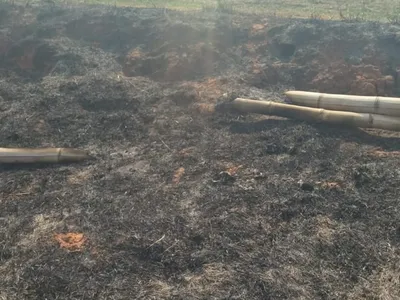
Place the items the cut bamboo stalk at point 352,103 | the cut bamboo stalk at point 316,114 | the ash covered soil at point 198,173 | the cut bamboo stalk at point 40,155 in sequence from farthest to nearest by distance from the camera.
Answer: the cut bamboo stalk at point 352,103 → the cut bamboo stalk at point 316,114 → the cut bamboo stalk at point 40,155 → the ash covered soil at point 198,173

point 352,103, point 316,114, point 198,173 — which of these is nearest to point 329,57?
point 352,103

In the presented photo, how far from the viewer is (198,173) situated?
9.27m

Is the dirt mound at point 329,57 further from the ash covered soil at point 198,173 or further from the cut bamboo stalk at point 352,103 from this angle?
the cut bamboo stalk at point 352,103

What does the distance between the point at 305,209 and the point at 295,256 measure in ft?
4.26

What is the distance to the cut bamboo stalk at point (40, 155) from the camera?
982 cm

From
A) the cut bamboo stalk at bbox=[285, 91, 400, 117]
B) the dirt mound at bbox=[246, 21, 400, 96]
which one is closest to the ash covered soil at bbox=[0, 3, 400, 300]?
the dirt mound at bbox=[246, 21, 400, 96]

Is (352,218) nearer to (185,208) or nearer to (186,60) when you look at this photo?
(185,208)

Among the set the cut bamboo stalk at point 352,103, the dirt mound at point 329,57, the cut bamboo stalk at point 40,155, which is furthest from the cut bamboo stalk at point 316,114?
the cut bamboo stalk at point 40,155

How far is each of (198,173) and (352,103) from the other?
4.72 m

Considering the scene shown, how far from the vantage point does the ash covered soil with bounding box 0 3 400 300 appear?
6.50m

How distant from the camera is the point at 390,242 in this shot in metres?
6.88

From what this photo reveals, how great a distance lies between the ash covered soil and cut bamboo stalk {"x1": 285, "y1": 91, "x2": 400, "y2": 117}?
0.61m

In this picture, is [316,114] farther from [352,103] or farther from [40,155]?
[40,155]

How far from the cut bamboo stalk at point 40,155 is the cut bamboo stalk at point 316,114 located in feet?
16.1
